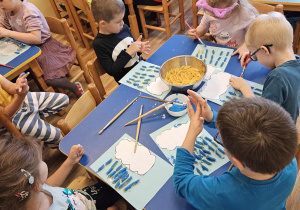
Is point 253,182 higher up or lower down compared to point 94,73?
higher up

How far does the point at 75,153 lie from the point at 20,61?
1.20 m

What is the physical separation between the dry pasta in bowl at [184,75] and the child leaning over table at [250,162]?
22.9 inches

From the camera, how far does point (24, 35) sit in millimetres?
2082

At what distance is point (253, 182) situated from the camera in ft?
2.48

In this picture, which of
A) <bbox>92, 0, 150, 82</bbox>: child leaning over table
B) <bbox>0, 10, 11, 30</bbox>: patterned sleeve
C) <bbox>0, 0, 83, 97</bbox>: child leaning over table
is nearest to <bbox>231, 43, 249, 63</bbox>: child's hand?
<bbox>92, 0, 150, 82</bbox>: child leaning over table

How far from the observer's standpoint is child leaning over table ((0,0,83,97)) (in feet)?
6.86

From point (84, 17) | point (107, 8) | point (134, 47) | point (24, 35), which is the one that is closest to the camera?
point (107, 8)

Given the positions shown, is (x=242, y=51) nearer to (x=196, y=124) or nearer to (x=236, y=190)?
(x=196, y=124)

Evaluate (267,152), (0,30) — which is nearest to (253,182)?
(267,152)

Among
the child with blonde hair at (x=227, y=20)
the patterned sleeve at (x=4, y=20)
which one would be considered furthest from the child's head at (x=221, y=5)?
the patterned sleeve at (x=4, y=20)

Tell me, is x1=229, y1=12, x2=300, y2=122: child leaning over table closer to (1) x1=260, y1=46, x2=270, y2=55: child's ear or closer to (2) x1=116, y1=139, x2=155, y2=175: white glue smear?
(1) x1=260, y1=46, x2=270, y2=55: child's ear

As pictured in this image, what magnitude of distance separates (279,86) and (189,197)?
0.70 m

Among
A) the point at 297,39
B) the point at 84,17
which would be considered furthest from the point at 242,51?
the point at 84,17

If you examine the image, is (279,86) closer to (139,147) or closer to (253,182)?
(253,182)
